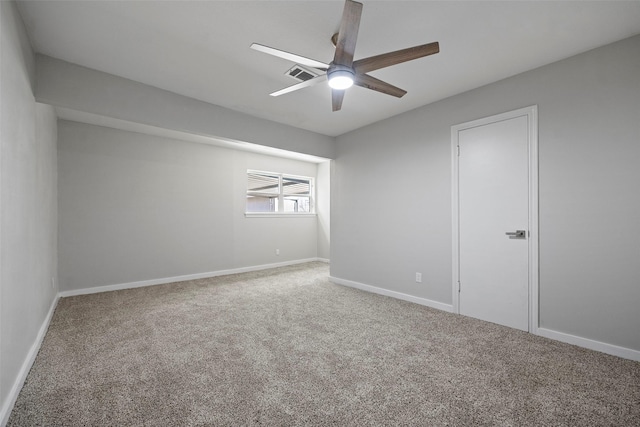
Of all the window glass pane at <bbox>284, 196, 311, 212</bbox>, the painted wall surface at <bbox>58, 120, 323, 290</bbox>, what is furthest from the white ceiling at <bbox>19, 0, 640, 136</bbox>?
the window glass pane at <bbox>284, 196, 311, 212</bbox>

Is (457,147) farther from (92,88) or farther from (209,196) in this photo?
(209,196)

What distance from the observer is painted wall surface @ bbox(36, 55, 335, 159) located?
257 cm

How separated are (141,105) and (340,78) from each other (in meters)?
2.24

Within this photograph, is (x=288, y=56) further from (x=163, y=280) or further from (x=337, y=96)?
(x=163, y=280)

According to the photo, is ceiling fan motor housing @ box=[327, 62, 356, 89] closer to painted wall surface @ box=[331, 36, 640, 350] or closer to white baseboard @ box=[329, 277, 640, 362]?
painted wall surface @ box=[331, 36, 640, 350]

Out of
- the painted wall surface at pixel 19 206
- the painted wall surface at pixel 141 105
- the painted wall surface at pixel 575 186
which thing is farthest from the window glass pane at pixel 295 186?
the painted wall surface at pixel 19 206

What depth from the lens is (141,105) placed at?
298 centimetres

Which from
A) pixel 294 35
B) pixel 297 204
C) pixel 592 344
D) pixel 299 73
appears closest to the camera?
pixel 294 35

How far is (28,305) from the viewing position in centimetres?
222

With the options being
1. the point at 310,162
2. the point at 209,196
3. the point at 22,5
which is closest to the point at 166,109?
the point at 22,5

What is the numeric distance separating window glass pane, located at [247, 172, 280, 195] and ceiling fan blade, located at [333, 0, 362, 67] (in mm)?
4446

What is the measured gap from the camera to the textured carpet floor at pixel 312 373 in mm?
1646

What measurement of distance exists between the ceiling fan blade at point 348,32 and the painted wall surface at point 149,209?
4.08 m

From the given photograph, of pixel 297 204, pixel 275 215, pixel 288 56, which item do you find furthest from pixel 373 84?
pixel 297 204
